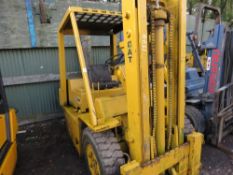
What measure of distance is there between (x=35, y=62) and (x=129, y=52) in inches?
153

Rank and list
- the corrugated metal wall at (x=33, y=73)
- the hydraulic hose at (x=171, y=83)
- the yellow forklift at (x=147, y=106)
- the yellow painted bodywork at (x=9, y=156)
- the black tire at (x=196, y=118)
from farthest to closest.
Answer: the corrugated metal wall at (x=33, y=73), the black tire at (x=196, y=118), the yellow painted bodywork at (x=9, y=156), the hydraulic hose at (x=171, y=83), the yellow forklift at (x=147, y=106)

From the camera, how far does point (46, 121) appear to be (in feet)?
16.8

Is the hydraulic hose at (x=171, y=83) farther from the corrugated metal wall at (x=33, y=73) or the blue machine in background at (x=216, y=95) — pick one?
the corrugated metal wall at (x=33, y=73)

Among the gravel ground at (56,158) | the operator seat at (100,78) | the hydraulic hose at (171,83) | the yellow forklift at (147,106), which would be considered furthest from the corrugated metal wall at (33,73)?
the hydraulic hose at (171,83)

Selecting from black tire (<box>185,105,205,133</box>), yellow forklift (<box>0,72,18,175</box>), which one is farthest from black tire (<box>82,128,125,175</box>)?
black tire (<box>185,105,205,133</box>)

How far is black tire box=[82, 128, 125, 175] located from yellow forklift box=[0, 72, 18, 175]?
1162mm

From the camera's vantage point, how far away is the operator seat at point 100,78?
277 centimetres

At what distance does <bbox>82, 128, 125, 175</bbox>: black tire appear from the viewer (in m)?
1.94

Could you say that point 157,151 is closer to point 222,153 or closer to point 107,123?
point 107,123

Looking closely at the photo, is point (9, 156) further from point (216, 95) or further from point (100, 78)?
point (216, 95)

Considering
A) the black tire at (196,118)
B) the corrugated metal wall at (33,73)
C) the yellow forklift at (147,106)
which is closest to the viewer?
the yellow forklift at (147,106)

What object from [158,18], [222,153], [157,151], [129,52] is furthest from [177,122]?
[222,153]

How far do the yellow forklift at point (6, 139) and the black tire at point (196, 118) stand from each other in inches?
108

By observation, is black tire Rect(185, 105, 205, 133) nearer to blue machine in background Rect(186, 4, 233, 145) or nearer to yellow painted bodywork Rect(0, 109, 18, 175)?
blue machine in background Rect(186, 4, 233, 145)
